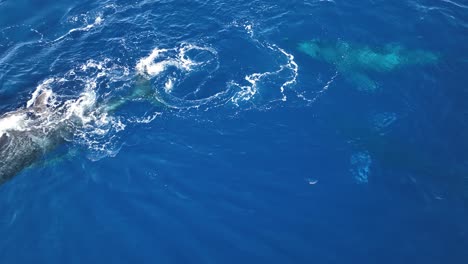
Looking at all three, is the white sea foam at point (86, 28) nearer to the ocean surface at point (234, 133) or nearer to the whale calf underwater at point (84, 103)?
the ocean surface at point (234, 133)

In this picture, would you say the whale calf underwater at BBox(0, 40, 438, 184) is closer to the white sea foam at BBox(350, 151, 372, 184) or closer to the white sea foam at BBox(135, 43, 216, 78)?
the white sea foam at BBox(135, 43, 216, 78)

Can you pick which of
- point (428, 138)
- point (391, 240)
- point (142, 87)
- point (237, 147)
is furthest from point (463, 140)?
point (142, 87)

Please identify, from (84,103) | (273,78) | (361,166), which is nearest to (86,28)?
(84,103)

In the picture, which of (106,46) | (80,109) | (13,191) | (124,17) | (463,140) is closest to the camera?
(13,191)

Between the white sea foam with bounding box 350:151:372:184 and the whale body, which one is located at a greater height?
the whale body

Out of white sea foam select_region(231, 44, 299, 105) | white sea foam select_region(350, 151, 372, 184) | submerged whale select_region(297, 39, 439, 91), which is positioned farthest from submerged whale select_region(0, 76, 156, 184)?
white sea foam select_region(350, 151, 372, 184)

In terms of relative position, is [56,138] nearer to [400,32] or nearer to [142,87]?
[142,87]
